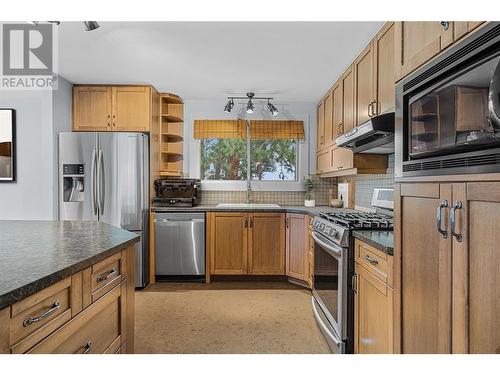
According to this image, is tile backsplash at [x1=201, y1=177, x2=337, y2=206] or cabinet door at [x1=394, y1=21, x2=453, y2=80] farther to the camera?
tile backsplash at [x1=201, y1=177, x2=337, y2=206]

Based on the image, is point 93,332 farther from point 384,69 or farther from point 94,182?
point 94,182

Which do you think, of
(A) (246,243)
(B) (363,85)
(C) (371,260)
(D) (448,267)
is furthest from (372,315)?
(A) (246,243)

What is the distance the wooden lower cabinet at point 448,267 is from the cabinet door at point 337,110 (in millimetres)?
1887

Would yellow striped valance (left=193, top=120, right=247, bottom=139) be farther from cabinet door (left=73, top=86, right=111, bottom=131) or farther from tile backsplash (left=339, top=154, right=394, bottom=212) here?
tile backsplash (left=339, top=154, right=394, bottom=212)

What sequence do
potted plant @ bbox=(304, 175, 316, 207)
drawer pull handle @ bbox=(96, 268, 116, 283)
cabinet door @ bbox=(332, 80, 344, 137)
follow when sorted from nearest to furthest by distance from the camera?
drawer pull handle @ bbox=(96, 268, 116, 283)
cabinet door @ bbox=(332, 80, 344, 137)
potted plant @ bbox=(304, 175, 316, 207)

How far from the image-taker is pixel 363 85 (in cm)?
257

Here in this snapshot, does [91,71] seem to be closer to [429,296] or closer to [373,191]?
[373,191]

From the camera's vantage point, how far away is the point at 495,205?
2.91ft

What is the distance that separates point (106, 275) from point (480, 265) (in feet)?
4.43

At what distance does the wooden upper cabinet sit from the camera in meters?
3.66

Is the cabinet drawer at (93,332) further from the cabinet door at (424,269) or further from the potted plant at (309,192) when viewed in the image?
the potted plant at (309,192)

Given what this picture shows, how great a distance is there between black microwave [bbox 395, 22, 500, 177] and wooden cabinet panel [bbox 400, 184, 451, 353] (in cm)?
13

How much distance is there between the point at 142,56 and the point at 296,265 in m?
2.67

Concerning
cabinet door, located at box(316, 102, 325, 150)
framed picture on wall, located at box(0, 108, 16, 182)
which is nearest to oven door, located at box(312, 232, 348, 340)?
cabinet door, located at box(316, 102, 325, 150)
